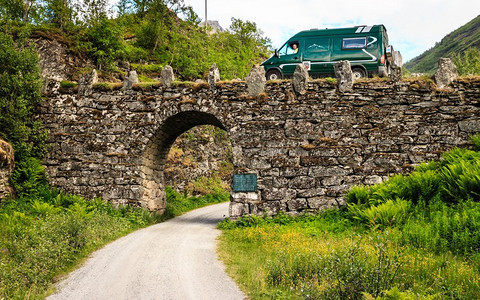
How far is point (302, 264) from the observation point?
6.02 m

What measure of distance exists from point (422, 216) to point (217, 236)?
17.0 ft

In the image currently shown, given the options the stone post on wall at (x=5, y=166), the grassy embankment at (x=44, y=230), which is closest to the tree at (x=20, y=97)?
the stone post on wall at (x=5, y=166)

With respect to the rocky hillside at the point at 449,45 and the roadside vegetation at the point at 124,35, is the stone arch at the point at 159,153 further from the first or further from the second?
the rocky hillside at the point at 449,45

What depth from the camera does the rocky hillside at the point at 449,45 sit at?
82.8 metres

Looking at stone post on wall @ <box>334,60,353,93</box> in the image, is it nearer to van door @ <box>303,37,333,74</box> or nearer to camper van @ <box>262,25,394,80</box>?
camper van @ <box>262,25,394,80</box>

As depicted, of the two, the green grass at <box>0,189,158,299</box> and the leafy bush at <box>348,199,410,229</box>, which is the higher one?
the leafy bush at <box>348,199,410,229</box>

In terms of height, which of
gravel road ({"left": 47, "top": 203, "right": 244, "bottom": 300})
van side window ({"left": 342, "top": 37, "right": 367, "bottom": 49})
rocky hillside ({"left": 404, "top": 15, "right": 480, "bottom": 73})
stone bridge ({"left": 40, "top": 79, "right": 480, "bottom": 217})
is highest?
rocky hillside ({"left": 404, "top": 15, "right": 480, "bottom": 73})

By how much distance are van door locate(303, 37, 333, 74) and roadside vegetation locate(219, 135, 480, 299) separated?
654 centimetres

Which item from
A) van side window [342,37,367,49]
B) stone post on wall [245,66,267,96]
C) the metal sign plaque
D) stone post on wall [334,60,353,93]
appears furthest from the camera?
van side window [342,37,367,49]

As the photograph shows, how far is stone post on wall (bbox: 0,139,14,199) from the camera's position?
11.2 m

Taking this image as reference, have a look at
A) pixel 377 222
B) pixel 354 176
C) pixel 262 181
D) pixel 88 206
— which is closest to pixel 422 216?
pixel 377 222

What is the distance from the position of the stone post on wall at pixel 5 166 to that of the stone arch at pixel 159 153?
4.12 m

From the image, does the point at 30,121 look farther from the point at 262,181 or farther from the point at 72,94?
the point at 262,181

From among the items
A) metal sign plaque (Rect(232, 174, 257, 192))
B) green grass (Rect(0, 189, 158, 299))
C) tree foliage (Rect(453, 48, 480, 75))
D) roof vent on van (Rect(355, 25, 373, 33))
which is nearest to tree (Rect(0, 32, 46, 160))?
green grass (Rect(0, 189, 158, 299))
